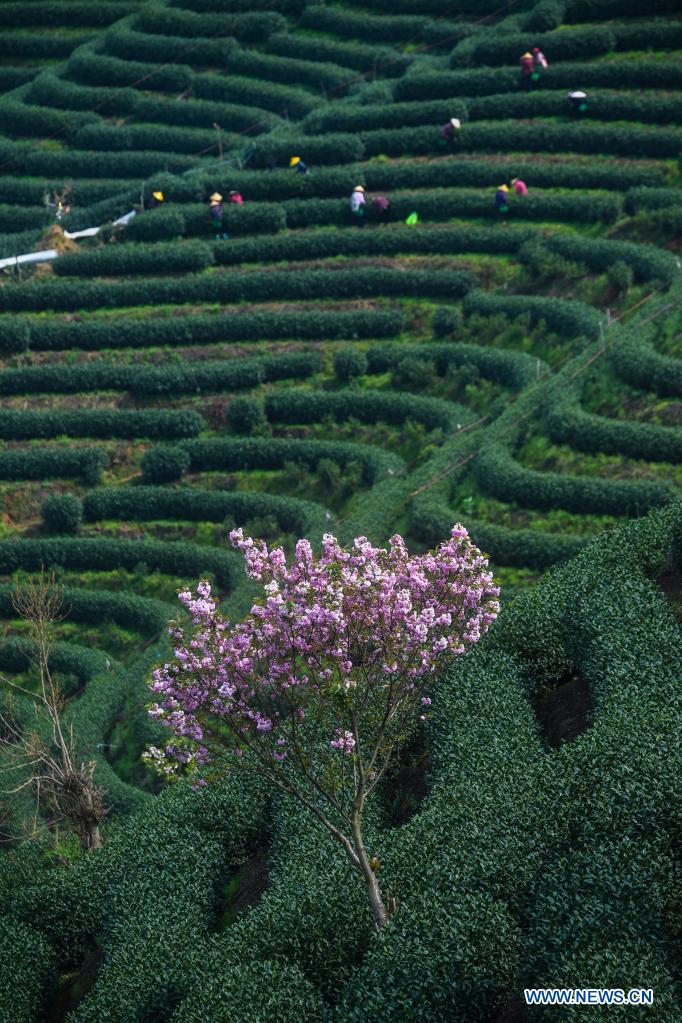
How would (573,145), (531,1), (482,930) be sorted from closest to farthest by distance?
1. (482,930)
2. (573,145)
3. (531,1)

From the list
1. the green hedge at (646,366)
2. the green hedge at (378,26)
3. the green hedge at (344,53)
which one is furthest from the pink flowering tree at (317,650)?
the green hedge at (378,26)

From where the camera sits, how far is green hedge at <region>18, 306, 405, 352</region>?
6600 centimetres

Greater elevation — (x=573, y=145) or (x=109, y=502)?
(x=573, y=145)

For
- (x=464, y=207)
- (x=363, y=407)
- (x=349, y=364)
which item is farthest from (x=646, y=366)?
(x=464, y=207)

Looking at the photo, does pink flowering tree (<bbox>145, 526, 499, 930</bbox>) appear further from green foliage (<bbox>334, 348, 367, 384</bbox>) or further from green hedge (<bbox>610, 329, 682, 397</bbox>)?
green foliage (<bbox>334, 348, 367, 384</bbox>)

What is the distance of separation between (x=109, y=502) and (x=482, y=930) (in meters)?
36.8

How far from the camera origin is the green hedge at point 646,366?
5225 cm

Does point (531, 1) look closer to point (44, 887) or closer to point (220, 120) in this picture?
point (220, 120)

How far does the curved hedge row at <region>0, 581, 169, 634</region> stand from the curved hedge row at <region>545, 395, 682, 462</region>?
16.4 m

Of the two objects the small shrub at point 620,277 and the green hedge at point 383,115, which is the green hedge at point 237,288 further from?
the green hedge at point 383,115

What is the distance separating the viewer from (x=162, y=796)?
4062 centimetres

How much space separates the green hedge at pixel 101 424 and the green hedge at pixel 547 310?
1340cm

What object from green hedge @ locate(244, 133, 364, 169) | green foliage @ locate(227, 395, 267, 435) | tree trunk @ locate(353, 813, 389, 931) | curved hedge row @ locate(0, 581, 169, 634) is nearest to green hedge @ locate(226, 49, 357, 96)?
green hedge @ locate(244, 133, 364, 169)

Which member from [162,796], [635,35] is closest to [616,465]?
[162,796]
